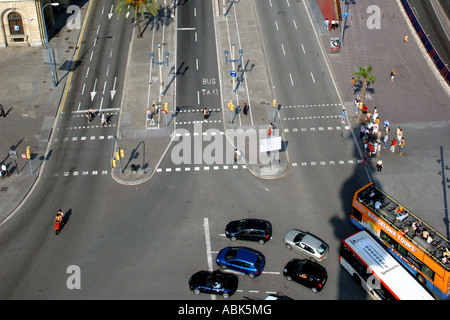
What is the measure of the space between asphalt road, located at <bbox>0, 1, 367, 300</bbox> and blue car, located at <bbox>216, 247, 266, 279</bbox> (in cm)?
90

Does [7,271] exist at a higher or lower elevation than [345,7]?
lower

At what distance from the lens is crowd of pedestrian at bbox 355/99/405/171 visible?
7175 cm

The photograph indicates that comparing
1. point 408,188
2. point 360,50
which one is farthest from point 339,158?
point 360,50

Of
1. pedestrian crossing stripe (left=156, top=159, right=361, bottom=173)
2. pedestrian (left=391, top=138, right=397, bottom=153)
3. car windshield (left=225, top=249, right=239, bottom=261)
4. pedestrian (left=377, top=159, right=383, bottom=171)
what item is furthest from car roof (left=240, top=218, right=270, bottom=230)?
pedestrian (left=391, top=138, right=397, bottom=153)

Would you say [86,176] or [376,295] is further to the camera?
[86,176]

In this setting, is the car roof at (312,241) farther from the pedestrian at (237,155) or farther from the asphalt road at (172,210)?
the pedestrian at (237,155)

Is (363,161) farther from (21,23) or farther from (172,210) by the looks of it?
(21,23)

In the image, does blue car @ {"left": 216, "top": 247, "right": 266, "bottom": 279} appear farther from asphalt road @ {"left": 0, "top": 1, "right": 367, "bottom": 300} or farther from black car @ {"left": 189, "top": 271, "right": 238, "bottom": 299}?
black car @ {"left": 189, "top": 271, "right": 238, "bottom": 299}

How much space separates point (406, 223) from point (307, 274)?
10.0 m

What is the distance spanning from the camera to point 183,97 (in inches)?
3248

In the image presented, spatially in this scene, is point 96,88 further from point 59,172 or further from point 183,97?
point 59,172

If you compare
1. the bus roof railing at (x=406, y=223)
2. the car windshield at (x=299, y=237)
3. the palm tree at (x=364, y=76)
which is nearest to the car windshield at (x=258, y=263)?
the car windshield at (x=299, y=237)

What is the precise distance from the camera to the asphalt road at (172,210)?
191 feet
